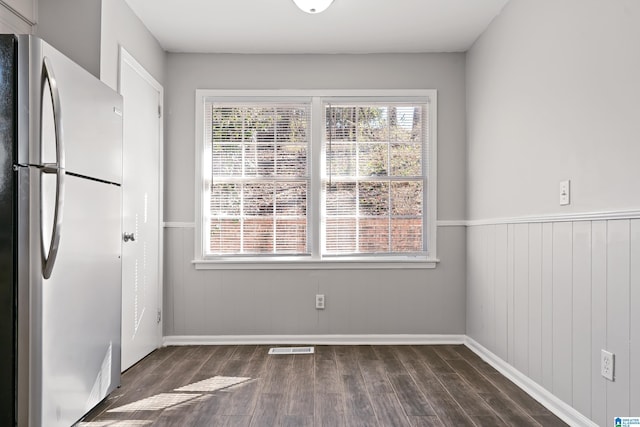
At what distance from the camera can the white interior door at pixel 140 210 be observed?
3205 millimetres

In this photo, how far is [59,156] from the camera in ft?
6.63

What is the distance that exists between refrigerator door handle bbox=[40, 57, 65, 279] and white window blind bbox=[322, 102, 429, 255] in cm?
233

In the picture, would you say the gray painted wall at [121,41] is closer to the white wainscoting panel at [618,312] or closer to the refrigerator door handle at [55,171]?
the refrigerator door handle at [55,171]

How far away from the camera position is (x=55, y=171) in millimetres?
1995

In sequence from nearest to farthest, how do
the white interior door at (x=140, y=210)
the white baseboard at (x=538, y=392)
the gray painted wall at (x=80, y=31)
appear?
the white baseboard at (x=538, y=392) → the gray painted wall at (x=80, y=31) → the white interior door at (x=140, y=210)

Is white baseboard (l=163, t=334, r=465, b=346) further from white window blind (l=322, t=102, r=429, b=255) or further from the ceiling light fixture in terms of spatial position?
the ceiling light fixture

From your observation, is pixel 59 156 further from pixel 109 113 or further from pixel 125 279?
pixel 125 279

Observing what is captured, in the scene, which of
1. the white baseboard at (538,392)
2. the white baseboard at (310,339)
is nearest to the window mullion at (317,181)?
the white baseboard at (310,339)

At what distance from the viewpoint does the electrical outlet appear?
207 cm

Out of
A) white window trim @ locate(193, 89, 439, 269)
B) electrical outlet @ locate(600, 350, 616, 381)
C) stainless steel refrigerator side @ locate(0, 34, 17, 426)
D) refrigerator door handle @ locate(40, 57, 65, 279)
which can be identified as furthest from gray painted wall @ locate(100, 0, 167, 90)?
electrical outlet @ locate(600, 350, 616, 381)

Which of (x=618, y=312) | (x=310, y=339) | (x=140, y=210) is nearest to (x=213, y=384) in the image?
(x=310, y=339)

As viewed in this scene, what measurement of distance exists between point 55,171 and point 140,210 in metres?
1.48

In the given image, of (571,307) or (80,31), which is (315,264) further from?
(80,31)

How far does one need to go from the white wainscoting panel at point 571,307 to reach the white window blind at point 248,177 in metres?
1.68
